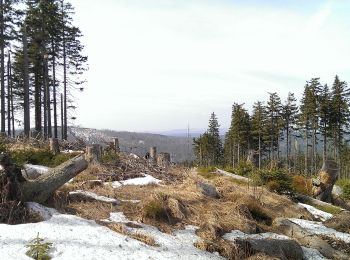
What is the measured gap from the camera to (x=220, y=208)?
29.6 feet

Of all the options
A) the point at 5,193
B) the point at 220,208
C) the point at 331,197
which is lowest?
the point at 331,197

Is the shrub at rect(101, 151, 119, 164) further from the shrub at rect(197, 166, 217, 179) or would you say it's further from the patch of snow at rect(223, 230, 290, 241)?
the patch of snow at rect(223, 230, 290, 241)

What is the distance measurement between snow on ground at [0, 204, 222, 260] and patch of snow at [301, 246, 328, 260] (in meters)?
2.31

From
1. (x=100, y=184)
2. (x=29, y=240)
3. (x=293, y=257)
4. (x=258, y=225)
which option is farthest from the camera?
(x=100, y=184)

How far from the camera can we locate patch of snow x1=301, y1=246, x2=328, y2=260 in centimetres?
761

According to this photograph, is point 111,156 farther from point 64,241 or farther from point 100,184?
point 64,241

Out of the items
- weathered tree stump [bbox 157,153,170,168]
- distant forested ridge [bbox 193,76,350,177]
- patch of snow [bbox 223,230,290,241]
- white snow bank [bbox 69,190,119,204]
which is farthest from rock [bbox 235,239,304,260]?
distant forested ridge [bbox 193,76,350,177]

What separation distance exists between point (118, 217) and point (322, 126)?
4711 cm

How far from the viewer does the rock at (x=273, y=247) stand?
275 inches

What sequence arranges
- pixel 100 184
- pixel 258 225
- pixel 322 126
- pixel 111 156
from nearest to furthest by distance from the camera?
pixel 258 225 < pixel 100 184 < pixel 111 156 < pixel 322 126

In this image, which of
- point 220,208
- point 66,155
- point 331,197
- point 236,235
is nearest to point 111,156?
point 66,155

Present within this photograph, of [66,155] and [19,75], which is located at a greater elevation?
[19,75]

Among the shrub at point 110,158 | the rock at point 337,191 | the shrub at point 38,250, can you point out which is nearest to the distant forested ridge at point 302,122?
the rock at point 337,191

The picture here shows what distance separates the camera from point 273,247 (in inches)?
284
